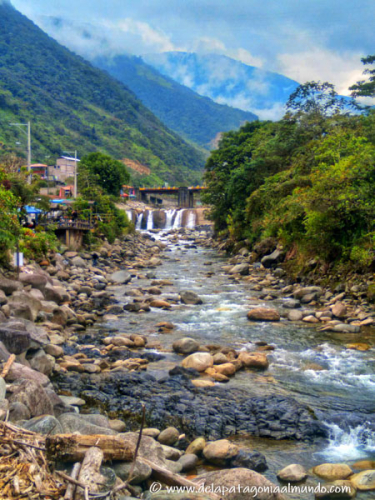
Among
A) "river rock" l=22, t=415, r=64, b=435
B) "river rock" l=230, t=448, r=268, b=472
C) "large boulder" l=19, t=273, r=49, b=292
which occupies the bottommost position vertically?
"river rock" l=230, t=448, r=268, b=472

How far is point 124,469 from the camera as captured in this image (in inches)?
245

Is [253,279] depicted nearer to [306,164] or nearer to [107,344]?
[306,164]

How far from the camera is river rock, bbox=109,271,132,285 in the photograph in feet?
88.7

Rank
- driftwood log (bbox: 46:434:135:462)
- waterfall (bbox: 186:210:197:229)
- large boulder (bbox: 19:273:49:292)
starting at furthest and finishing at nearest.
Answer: waterfall (bbox: 186:210:197:229), large boulder (bbox: 19:273:49:292), driftwood log (bbox: 46:434:135:462)

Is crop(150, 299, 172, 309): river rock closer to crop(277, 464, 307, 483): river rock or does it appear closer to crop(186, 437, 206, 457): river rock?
crop(186, 437, 206, 457): river rock

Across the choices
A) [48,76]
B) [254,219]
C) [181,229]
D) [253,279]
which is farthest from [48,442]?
[48,76]

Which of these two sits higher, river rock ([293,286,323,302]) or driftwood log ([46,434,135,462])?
driftwood log ([46,434,135,462])

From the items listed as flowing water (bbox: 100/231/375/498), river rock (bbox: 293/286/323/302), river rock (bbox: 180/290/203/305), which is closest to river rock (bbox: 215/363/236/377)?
flowing water (bbox: 100/231/375/498)

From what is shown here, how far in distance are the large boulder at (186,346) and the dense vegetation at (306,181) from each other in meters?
8.93

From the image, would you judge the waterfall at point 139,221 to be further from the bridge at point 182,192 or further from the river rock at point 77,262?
the river rock at point 77,262

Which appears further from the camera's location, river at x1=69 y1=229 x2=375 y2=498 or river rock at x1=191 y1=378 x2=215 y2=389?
river rock at x1=191 y1=378 x2=215 y2=389

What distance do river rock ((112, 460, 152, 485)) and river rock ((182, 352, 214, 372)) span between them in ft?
20.1

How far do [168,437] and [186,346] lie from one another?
534 centimetres

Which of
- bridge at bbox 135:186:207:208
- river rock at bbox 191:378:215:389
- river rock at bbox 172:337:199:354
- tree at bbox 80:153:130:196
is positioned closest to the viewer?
river rock at bbox 191:378:215:389
